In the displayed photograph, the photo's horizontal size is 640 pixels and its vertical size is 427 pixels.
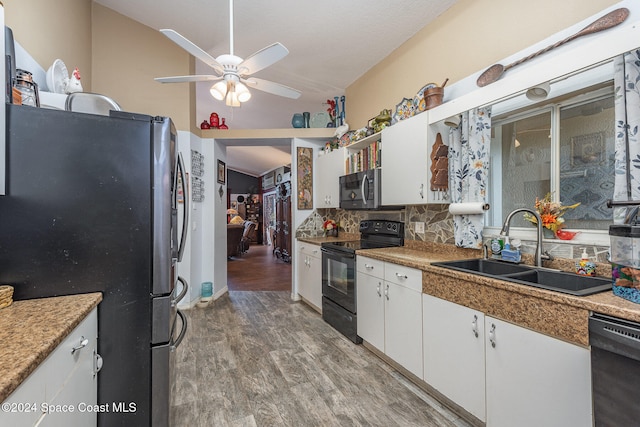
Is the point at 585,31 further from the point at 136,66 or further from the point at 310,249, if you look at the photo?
the point at 136,66

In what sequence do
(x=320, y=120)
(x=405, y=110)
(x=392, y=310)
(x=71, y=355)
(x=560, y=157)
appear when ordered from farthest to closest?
(x=320, y=120), (x=405, y=110), (x=392, y=310), (x=560, y=157), (x=71, y=355)

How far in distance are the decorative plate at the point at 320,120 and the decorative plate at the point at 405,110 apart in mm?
1536

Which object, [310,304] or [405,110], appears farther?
[310,304]

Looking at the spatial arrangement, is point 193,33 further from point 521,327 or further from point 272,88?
point 521,327

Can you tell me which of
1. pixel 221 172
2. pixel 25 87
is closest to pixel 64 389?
pixel 25 87

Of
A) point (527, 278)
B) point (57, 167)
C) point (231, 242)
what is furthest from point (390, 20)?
point (231, 242)


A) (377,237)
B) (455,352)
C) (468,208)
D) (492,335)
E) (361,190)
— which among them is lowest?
(455,352)

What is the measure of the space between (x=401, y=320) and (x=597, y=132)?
1.63m

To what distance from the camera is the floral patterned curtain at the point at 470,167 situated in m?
2.13

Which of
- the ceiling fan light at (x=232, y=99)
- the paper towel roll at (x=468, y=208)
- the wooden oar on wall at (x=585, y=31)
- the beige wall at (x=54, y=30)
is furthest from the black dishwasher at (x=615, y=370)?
the beige wall at (x=54, y=30)

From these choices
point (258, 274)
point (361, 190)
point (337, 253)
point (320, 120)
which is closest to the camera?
point (337, 253)

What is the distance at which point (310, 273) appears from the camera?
3.68m

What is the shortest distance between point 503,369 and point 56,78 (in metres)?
3.25

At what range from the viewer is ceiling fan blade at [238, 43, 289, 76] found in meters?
1.95
